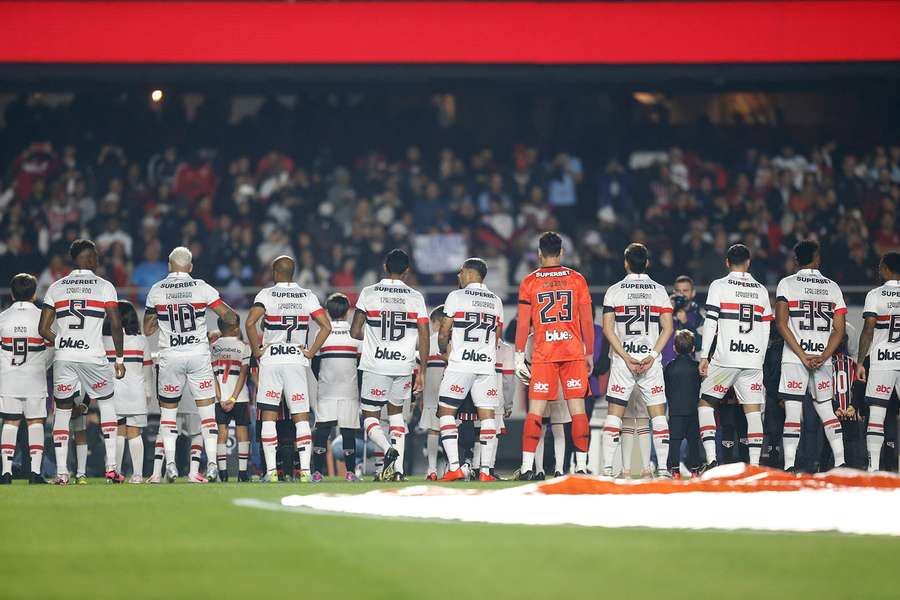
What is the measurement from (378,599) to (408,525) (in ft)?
9.01

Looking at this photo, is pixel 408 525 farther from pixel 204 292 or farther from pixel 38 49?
pixel 38 49

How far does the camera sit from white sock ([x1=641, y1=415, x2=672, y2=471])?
13.2 meters

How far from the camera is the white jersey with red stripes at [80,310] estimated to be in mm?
→ 13094

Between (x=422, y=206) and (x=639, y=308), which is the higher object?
(x=422, y=206)

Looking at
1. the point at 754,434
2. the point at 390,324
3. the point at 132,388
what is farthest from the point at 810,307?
the point at 132,388

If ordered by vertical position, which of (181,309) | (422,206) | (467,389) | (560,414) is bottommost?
(560,414)

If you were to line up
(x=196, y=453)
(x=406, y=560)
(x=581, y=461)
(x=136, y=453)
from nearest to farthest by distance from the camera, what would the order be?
(x=406, y=560) < (x=581, y=461) < (x=136, y=453) < (x=196, y=453)

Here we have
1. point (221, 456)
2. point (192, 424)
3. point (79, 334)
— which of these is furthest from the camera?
point (192, 424)

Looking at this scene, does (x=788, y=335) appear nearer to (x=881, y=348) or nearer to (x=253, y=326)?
(x=881, y=348)

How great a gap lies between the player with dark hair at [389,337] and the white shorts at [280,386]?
64 cm

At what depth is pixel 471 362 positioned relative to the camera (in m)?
13.2

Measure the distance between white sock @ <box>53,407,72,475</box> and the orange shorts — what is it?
177 inches

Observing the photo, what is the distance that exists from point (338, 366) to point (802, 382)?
459cm

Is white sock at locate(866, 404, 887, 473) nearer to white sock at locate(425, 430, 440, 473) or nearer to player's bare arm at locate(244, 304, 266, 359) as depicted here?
white sock at locate(425, 430, 440, 473)
